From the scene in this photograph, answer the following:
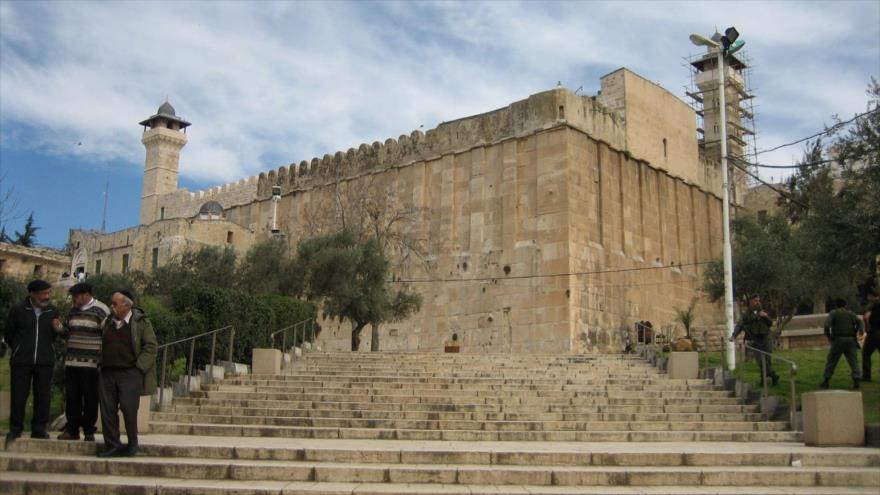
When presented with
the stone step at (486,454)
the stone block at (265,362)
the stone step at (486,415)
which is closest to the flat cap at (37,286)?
the stone step at (486,454)

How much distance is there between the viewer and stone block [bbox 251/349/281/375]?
1391cm

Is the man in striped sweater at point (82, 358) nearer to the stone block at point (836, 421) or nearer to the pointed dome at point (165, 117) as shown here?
the stone block at point (836, 421)

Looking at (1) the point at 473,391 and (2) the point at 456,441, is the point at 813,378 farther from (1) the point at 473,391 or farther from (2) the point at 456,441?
(2) the point at 456,441

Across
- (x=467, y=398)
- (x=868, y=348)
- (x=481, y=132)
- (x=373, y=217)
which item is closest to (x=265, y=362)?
(x=467, y=398)

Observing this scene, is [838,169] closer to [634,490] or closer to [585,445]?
[585,445]

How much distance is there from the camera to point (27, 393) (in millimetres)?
7902

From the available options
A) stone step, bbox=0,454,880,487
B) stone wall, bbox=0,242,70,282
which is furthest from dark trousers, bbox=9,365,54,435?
stone wall, bbox=0,242,70,282

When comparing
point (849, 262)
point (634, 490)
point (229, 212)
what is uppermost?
point (229, 212)

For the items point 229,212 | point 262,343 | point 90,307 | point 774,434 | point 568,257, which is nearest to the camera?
point 90,307

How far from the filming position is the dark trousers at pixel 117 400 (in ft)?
24.4

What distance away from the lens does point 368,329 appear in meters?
31.0

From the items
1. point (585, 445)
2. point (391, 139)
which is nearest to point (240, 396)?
point (585, 445)

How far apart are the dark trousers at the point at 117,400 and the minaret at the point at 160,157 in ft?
150

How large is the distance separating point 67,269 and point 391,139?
22247 millimetres
